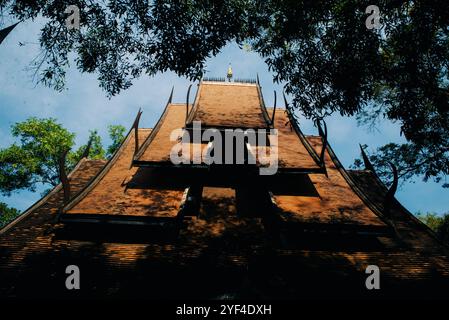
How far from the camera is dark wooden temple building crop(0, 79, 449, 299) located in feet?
21.1

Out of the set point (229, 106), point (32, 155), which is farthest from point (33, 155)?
point (229, 106)

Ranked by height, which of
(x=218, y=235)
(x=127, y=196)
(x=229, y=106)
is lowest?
(x=218, y=235)

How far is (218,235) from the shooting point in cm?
802

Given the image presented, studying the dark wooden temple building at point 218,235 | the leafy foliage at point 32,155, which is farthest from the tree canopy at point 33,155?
the dark wooden temple building at point 218,235

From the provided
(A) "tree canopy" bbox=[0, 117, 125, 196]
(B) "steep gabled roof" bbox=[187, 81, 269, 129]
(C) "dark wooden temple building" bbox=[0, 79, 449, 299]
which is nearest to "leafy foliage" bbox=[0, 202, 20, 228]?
(A) "tree canopy" bbox=[0, 117, 125, 196]

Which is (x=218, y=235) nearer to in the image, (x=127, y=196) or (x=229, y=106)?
(x=127, y=196)

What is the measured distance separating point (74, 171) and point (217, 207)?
6.47 m

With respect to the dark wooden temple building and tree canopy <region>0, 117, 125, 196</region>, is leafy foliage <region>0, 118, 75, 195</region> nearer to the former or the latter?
tree canopy <region>0, 117, 125, 196</region>

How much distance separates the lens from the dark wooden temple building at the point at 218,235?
643cm

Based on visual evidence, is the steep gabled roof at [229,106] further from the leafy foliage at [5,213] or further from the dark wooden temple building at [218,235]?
the leafy foliage at [5,213]

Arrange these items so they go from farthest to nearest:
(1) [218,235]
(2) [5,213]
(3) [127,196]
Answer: (2) [5,213], (3) [127,196], (1) [218,235]

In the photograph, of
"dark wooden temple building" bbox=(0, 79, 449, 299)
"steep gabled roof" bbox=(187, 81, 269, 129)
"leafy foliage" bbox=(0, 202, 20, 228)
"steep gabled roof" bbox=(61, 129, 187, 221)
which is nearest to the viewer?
"dark wooden temple building" bbox=(0, 79, 449, 299)
